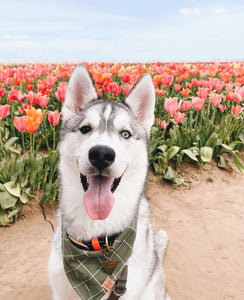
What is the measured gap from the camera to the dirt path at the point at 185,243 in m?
3.69

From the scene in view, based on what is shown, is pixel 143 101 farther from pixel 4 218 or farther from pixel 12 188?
pixel 4 218

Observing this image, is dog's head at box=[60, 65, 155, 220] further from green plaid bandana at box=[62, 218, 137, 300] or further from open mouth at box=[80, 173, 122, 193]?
green plaid bandana at box=[62, 218, 137, 300]

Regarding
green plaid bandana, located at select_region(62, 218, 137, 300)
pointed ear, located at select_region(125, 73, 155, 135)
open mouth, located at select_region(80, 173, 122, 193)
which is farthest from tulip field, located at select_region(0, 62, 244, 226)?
green plaid bandana, located at select_region(62, 218, 137, 300)

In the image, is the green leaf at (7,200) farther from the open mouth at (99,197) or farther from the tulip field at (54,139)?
the open mouth at (99,197)

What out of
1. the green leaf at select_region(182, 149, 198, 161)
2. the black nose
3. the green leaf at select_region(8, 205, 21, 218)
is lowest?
the green leaf at select_region(8, 205, 21, 218)

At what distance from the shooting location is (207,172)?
623 cm

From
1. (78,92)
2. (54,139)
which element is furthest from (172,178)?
(78,92)

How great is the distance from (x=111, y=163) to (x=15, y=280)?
2331 millimetres

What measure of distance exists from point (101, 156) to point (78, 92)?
1046mm

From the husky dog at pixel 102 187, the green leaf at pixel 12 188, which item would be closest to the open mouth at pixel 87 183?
the husky dog at pixel 102 187

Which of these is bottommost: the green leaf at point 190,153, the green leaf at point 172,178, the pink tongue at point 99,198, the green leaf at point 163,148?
the green leaf at point 172,178

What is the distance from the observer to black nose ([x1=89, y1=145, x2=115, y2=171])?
91.2 inches

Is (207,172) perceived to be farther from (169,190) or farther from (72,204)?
(72,204)

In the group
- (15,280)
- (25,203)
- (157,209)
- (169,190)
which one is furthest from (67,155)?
(169,190)
